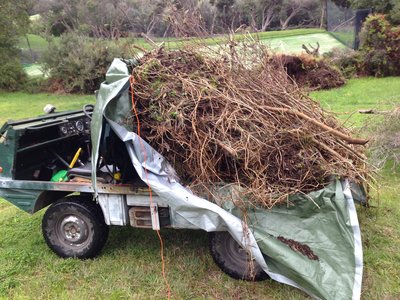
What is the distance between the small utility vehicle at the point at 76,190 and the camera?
12.1 ft

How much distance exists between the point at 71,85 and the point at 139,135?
17496mm

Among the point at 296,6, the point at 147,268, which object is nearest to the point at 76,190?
the point at 147,268

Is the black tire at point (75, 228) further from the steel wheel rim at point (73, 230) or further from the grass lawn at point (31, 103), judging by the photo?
the grass lawn at point (31, 103)

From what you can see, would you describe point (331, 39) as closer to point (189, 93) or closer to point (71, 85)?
point (71, 85)

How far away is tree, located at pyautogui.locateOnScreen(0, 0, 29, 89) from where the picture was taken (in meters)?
21.6

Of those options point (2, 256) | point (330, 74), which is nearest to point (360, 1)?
point (330, 74)

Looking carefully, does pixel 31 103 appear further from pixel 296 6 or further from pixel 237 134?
pixel 237 134

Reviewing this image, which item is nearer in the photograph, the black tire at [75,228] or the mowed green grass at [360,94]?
the black tire at [75,228]

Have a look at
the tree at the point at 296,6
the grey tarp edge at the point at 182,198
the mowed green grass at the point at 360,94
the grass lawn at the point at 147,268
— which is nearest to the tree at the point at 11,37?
the tree at the point at 296,6

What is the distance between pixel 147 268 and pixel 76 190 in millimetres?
1019

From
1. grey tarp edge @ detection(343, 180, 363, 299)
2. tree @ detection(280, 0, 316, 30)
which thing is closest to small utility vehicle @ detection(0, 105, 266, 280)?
grey tarp edge @ detection(343, 180, 363, 299)

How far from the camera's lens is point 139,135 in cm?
357

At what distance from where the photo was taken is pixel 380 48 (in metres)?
16.8

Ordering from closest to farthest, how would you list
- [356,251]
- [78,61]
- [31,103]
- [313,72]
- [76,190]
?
[356,251]
[76,190]
[313,72]
[31,103]
[78,61]
